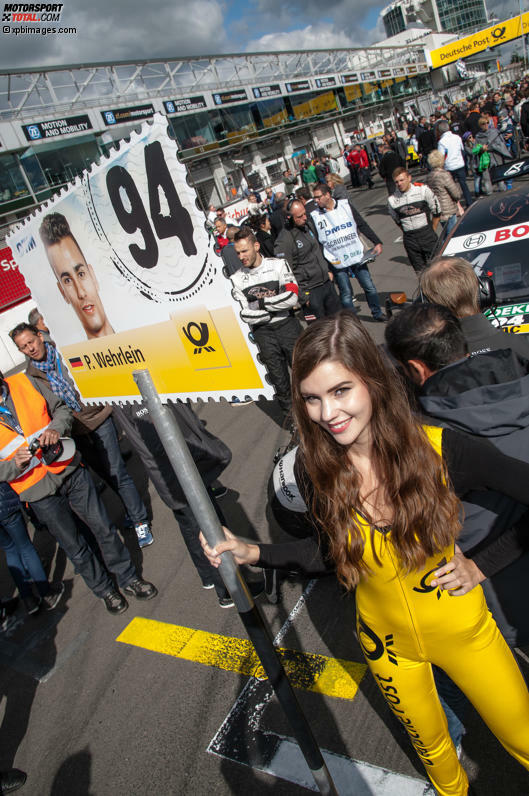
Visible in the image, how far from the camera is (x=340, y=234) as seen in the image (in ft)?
21.5

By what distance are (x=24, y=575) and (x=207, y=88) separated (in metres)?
37.5

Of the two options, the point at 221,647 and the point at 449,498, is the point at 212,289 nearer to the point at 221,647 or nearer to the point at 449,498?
the point at 449,498

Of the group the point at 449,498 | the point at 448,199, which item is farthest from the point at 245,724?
the point at 448,199

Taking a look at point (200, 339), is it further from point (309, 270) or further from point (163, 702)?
point (309, 270)

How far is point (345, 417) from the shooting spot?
155cm

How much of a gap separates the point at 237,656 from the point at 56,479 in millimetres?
1802

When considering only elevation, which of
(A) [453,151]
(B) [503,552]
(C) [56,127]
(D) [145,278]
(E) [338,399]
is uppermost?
(C) [56,127]

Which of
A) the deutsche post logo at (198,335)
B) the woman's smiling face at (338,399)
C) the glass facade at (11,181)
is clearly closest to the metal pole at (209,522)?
the deutsche post logo at (198,335)

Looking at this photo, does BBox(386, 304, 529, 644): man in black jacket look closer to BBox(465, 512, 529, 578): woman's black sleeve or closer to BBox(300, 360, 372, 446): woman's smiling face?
BBox(465, 512, 529, 578): woman's black sleeve

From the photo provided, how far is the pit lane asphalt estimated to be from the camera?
7.98ft

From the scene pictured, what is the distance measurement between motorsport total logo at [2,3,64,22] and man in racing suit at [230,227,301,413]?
88.3 ft

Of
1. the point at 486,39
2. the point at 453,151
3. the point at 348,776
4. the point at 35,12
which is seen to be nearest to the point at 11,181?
the point at 35,12

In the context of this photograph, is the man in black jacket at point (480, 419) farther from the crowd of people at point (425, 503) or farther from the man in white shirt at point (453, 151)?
the man in white shirt at point (453, 151)

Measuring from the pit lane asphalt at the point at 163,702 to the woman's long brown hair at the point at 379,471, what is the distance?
0.91m
